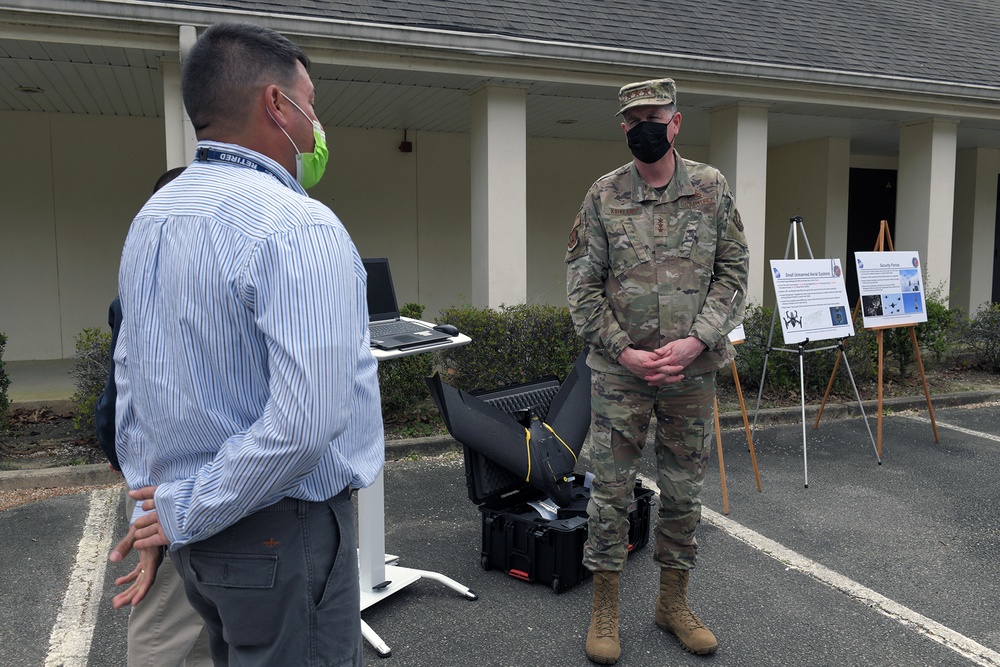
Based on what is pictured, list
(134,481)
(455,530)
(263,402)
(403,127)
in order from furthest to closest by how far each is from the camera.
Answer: (403,127) → (455,530) → (134,481) → (263,402)

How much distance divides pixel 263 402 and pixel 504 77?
19.3 feet

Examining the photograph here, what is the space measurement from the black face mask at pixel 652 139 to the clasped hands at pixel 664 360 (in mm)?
744

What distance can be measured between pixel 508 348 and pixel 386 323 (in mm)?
3380

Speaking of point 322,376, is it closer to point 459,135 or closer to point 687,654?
point 687,654

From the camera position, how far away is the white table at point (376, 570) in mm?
3121

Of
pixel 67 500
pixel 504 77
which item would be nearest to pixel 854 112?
pixel 504 77

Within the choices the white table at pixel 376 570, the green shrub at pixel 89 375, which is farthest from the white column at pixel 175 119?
the white table at pixel 376 570

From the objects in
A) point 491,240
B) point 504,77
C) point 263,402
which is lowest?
point 263,402

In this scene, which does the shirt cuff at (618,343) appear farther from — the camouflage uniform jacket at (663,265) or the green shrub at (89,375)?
the green shrub at (89,375)

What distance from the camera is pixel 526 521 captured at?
3562 mm

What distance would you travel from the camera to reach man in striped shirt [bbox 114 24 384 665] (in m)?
1.29

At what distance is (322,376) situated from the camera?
1.29 m

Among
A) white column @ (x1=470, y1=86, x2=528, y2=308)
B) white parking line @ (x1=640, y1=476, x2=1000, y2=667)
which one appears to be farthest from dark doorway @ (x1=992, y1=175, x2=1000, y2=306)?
white parking line @ (x1=640, y1=476, x2=1000, y2=667)

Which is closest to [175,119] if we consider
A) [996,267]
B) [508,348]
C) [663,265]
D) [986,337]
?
[508,348]
